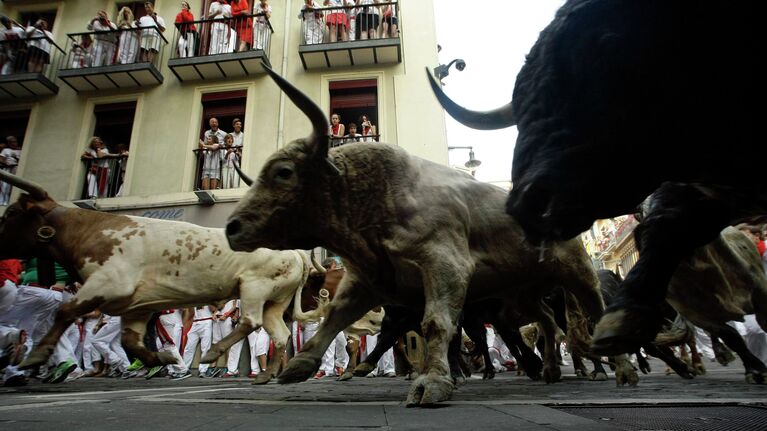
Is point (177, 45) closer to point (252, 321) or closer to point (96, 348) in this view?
point (96, 348)

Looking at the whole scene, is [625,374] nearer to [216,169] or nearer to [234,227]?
[234,227]

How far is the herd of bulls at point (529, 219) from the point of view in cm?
150

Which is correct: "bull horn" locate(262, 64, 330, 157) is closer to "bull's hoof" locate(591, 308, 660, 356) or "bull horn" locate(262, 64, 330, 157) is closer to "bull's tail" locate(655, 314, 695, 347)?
"bull's hoof" locate(591, 308, 660, 356)

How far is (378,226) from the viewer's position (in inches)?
130

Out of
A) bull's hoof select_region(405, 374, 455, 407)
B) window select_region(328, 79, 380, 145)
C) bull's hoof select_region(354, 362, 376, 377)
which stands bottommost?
bull's hoof select_region(354, 362, 376, 377)

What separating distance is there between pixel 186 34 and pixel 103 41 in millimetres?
2720

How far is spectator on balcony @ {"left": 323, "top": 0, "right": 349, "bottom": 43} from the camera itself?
47.9ft

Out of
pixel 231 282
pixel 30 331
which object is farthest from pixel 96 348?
pixel 231 282

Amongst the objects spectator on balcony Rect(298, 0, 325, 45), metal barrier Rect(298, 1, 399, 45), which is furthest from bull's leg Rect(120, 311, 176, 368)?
spectator on balcony Rect(298, 0, 325, 45)

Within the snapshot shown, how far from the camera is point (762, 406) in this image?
1.94m

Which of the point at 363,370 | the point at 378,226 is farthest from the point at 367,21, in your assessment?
the point at 378,226

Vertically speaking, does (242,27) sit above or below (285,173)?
above

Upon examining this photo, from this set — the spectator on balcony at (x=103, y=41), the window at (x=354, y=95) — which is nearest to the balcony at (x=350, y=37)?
the window at (x=354, y=95)

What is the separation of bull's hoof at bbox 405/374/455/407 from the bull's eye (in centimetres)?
180
